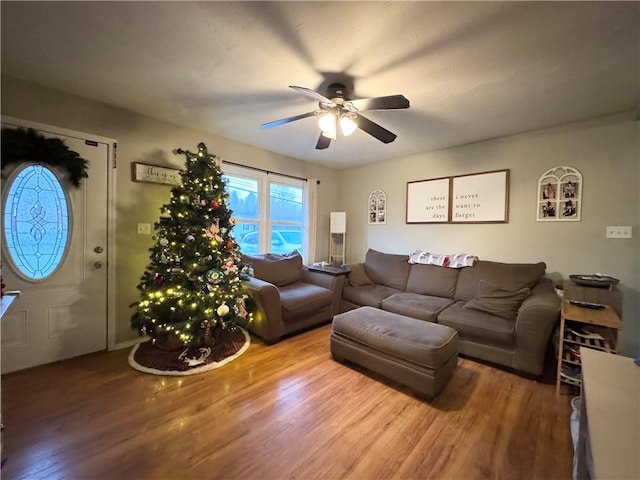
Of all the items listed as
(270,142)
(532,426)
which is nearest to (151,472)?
(532,426)

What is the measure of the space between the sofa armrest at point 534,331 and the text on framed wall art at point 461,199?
1262 mm

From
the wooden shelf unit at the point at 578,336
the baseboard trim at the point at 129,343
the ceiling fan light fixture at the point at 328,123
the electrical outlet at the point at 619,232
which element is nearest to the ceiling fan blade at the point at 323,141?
the ceiling fan light fixture at the point at 328,123

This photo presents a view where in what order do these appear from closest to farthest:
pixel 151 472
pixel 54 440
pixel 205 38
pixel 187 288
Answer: pixel 151 472, pixel 54 440, pixel 205 38, pixel 187 288

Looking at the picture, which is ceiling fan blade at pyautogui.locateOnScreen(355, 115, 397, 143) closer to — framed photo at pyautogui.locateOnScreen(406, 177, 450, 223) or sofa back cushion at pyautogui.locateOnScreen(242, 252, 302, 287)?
framed photo at pyautogui.locateOnScreen(406, 177, 450, 223)

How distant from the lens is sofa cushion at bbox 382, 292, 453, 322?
262cm

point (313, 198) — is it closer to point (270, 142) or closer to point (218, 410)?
point (270, 142)

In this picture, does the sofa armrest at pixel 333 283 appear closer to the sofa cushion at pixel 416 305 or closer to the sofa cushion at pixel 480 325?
the sofa cushion at pixel 416 305

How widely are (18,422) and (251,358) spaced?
1461 millimetres

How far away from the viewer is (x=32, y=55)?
5.69 ft

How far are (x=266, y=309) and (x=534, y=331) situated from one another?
2350 mm

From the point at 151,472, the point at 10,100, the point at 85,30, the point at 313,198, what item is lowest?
the point at 151,472

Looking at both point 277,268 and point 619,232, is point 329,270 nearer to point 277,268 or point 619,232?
point 277,268

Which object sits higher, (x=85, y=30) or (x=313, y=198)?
(x=85, y=30)

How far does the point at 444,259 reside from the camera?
3.27 metres
